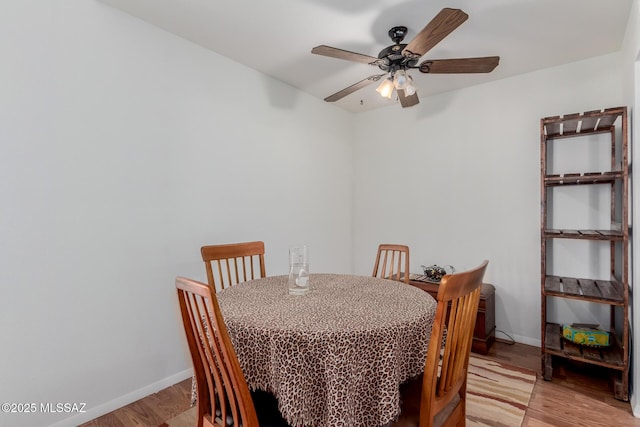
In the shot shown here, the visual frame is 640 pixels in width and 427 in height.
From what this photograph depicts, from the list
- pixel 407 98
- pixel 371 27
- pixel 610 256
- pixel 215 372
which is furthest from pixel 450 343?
pixel 610 256

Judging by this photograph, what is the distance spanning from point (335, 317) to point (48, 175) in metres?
1.72

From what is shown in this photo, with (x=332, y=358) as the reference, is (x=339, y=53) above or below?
above

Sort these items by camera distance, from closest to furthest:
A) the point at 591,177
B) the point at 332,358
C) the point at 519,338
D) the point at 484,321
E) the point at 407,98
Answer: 1. the point at 332,358
2. the point at 591,177
3. the point at 407,98
4. the point at 484,321
5. the point at 519,338

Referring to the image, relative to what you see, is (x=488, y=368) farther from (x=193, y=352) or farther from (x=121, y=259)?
(x=121, y=259)

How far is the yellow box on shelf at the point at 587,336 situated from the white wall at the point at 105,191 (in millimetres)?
2576

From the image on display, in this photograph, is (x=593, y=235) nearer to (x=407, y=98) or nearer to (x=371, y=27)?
(x=407, y=98)

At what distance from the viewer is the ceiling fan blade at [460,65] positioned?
1.98 meters

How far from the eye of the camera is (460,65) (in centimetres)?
206

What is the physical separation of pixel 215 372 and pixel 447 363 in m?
0.82

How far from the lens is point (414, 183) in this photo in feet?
12.0

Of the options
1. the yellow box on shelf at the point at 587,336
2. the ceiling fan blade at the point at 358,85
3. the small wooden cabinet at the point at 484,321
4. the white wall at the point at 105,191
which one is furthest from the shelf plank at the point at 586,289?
the white wall at the point at 105,191

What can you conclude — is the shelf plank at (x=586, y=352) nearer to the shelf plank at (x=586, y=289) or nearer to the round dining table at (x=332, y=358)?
the shelf plank at (x=586, y=289)

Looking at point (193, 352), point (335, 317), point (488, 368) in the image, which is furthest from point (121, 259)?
point (488, 368)

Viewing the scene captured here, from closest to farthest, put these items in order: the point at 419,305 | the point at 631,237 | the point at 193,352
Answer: the point at 193,352
the point at 419,305
the point at 631,237
